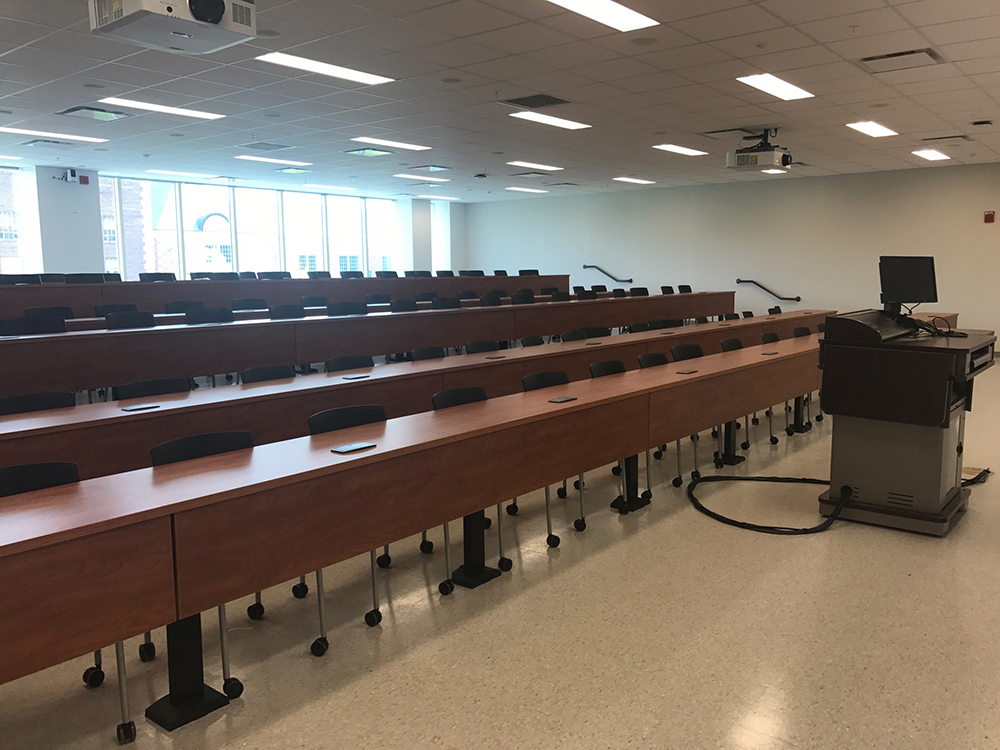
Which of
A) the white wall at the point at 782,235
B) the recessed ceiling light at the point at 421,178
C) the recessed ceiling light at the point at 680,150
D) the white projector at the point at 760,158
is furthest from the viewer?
the recessed ceiling light at the point at 421,178

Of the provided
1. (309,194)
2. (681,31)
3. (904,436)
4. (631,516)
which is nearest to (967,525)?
(904,436)

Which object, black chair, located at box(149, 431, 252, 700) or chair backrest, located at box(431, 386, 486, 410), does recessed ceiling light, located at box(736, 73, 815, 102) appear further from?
black chair, located at box(149, 431, 252, 700)

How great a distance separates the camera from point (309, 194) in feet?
61.8

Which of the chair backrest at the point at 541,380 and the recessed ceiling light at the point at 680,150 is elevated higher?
the recessed ceiling light at the point at 680,150

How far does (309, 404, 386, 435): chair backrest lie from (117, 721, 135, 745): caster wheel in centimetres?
154

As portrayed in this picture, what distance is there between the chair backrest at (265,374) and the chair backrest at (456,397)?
169 centimetres

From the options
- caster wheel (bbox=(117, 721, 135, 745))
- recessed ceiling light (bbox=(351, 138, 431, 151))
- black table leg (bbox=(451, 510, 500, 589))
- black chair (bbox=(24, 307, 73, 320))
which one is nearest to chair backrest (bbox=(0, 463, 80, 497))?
caster wheel (bbox=(117, 721, 135, 745))

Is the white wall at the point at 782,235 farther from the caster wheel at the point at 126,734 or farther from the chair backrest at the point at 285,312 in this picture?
the caster wheel at the point at 126,734

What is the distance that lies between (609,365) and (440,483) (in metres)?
2.54

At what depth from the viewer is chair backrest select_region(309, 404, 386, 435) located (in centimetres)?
387

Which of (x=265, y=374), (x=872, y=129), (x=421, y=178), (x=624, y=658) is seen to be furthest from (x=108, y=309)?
(x=872, y=129)

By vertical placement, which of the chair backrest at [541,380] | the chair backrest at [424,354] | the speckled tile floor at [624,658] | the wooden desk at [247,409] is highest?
the chair backrest at [424,354]

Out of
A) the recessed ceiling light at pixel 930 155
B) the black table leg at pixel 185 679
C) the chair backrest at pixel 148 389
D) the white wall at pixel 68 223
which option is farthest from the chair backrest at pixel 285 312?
the recessed ceiling light at pixel 930 155

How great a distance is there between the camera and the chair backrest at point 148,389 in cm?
497
